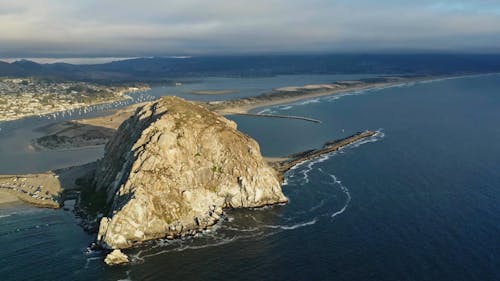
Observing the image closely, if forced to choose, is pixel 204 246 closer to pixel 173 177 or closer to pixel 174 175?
pixel 173 177

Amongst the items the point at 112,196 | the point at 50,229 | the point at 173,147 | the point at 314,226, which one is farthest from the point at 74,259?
the point at 314,226

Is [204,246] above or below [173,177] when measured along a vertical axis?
below

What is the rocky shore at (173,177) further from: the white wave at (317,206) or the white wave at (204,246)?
the white wave at (317,206)

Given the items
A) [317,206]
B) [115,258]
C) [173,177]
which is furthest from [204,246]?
[317,206]

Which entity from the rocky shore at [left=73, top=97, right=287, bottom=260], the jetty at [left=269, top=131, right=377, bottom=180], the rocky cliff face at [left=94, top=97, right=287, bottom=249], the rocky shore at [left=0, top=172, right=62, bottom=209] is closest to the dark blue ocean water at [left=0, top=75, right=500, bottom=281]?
the rocky shore at [left=73, top=97, right=287, bottom=260]

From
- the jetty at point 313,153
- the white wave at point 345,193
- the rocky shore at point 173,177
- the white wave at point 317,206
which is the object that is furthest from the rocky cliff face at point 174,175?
the jetty at point 313,153

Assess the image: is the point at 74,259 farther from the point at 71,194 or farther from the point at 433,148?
the point at 433,148
